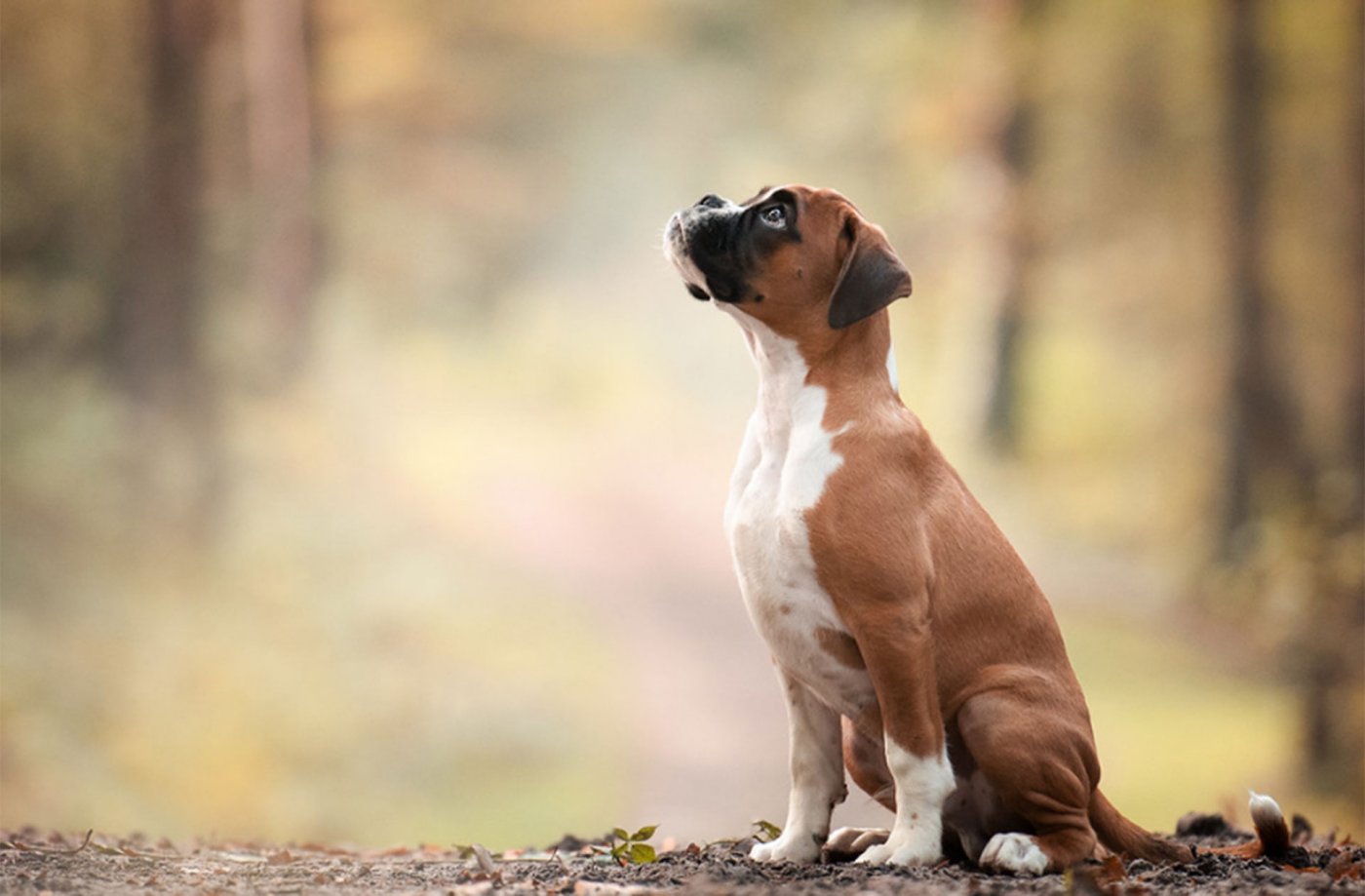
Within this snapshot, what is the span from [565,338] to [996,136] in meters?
3.06

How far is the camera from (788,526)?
355cm

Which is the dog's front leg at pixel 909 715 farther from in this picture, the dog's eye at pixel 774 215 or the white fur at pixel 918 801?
the dog's eye at pixel 774 215

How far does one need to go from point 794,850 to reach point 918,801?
0.45 metres

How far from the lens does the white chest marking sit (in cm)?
356

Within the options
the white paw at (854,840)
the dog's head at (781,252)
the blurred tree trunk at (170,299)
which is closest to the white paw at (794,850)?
the white paw at (854,840)

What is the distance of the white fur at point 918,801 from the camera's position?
3.44m

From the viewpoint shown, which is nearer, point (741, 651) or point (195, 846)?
point (195, 846)

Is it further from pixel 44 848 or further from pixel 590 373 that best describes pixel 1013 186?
pixel 44 848

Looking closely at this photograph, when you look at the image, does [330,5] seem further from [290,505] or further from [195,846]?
[195,846]

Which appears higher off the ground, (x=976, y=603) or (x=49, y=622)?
(x=49, y=622)

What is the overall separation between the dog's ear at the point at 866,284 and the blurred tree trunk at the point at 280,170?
5.85 metres

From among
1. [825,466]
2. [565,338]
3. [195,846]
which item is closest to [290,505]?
[565,338]

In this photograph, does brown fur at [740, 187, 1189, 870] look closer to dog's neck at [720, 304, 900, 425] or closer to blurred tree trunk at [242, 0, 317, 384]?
dog's neck at [720, 304, 900, 425]

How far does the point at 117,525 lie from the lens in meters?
8.43
